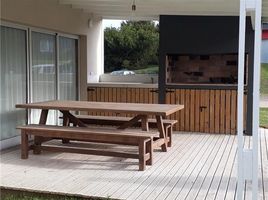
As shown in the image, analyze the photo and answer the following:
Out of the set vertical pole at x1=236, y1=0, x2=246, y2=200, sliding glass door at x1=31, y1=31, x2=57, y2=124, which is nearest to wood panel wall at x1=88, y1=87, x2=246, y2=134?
sliding glass door at x1=31, y1=31, x2=57, y2=124

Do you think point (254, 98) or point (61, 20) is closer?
point (254, 98)

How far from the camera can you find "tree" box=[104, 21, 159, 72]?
1414cm

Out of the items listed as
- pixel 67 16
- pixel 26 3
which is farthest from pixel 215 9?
pixel 26 3

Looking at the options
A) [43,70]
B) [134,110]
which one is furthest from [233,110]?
[43,70]

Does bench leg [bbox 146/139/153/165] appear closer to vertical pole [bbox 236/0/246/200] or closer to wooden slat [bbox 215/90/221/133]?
vertical pole [bbox 236/0/246/200]

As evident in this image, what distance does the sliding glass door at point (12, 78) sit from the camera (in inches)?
244

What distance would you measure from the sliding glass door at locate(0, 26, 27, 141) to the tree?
7.43m

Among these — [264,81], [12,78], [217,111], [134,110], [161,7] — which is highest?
[161,7]

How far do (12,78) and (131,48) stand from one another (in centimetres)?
863

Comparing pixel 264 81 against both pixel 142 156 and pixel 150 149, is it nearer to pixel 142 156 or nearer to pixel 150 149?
pixel 150 149

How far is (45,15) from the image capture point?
7.02m

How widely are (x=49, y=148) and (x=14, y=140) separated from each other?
3.73 feet

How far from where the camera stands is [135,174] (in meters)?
4.86

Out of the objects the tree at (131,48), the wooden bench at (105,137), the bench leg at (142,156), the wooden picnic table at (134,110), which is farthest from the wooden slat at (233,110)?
the tree at (131,48)
